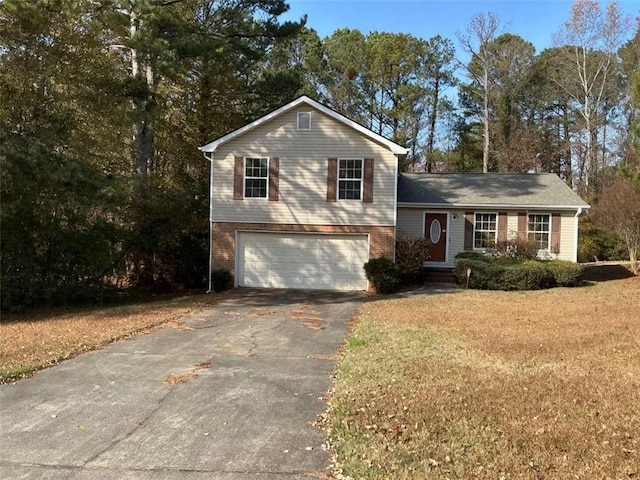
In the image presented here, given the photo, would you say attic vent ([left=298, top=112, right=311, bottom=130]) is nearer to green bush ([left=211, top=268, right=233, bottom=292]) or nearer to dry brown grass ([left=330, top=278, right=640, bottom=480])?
green bush ([left=211, top=268, right=233, bottom=292])

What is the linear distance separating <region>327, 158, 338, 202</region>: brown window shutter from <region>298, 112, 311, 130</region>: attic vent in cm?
136

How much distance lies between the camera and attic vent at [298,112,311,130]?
17078 mm

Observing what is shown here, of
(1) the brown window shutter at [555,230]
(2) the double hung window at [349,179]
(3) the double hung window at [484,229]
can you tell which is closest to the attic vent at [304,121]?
(2) the double hung window at [349,179]

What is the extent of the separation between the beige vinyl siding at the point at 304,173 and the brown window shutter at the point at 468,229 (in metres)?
4.13

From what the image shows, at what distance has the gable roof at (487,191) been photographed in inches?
758

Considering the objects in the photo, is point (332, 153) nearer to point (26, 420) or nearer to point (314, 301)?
point (314, 301)

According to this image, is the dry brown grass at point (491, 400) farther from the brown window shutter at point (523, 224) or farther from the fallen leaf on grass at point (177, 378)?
the brown window shutter at point (523, 224)

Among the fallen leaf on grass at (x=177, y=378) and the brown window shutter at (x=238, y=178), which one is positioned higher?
the brown window shutter at (x=238, y=178)

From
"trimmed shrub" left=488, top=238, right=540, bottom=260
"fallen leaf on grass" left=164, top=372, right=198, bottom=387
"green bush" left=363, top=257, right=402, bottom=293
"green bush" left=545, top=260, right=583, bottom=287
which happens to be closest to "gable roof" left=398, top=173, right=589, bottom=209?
"trimmed shrub" left=488, top=238, right=540, bottom=260

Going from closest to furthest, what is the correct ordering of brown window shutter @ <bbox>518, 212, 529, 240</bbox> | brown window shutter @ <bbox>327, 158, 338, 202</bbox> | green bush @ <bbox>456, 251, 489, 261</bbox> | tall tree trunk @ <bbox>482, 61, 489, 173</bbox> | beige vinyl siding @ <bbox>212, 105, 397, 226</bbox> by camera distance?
beige vinyl siding @ <bbox>212, 105, 397, 226</bbox> < brown window shutter @ <bbox>327, 158, 338, 202</bbox> < green bush @ <bbox>456, 251, 489, 261</bbox> < brown window shutter @ <bbox>518, 212, 529, 240</bbox> < tall tree trunk @ <bbox>482, 61, 489, 173</bbox>

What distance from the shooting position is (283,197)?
674 inches

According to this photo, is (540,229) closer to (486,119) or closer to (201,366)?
(201,366)

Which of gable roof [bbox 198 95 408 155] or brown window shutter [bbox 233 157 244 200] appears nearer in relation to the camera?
gable roof [bbox 198 95 408 155]

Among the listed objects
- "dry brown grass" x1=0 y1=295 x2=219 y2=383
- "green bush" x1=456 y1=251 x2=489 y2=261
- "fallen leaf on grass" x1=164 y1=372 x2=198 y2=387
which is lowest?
"dry brown grass" x1=0 y1=295 x2=219 y2=383
